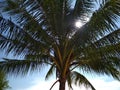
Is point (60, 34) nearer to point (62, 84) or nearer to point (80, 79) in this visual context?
point (62, 84)

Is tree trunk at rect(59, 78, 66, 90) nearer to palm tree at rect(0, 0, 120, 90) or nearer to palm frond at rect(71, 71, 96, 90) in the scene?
palm tree at rect(0, 0, 120, 90)

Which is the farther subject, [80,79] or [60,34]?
[80,79]

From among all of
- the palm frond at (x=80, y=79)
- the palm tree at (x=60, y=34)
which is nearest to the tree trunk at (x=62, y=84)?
the palm tree at (x=60, y=34)

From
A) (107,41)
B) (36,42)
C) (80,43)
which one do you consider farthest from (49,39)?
(107,41)

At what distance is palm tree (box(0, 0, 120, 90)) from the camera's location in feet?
39.4

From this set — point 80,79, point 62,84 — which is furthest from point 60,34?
point 80,79

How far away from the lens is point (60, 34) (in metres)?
12.7

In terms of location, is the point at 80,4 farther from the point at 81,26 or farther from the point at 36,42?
the point at 36,42

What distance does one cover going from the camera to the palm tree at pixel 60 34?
1200 cm

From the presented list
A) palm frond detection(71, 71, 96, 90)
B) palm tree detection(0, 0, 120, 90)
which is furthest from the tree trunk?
palm frond detection(71, 71, 96, 90)

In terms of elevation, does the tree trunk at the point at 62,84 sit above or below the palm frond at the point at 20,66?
below

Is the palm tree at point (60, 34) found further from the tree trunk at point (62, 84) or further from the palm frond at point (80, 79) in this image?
the palm frond at point (80, 79)

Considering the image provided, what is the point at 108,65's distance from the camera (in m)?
13.8

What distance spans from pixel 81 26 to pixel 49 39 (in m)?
1.35
